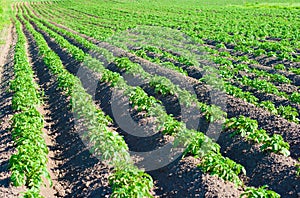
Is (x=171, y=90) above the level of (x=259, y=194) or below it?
below

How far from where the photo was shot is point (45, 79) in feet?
55.2

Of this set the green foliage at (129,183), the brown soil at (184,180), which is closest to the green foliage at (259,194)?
the brown soil at (184,180)

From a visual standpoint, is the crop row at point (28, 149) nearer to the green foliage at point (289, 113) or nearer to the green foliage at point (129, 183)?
the green foliage at point (129, 183)

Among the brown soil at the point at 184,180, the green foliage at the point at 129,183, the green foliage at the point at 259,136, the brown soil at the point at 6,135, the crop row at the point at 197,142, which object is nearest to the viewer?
the green foliage at the point at 129,183

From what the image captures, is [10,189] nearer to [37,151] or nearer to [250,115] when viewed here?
[37,151]

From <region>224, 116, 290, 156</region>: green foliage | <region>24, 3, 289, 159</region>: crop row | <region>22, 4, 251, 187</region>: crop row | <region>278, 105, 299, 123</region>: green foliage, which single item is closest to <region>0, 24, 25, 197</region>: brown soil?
<region>22, 4, 251, 187</region>: crop row

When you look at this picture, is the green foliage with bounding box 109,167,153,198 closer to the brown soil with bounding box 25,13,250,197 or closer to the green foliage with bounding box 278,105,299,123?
the brown soil with bounding box 25,13,250,197

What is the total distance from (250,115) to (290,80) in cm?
478

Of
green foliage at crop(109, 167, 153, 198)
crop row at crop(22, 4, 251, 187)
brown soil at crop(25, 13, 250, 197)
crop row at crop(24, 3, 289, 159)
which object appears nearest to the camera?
green foliage at crop(109, 167, 153, 198)

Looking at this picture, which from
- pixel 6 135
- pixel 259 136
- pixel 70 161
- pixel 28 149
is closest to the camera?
pixel 28 149

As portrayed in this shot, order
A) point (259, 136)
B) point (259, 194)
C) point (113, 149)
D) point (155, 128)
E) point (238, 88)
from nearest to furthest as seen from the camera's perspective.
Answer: point (259, 194), point (113, 149), point (259, 136), point (155, 128), point (238, 88)

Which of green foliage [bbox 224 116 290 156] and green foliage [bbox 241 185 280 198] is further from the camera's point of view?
green foliage [bbox 224 116 290 156]

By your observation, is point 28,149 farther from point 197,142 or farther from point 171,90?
point 171,90

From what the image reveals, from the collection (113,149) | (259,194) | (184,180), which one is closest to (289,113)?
(184,180)
